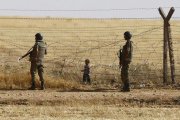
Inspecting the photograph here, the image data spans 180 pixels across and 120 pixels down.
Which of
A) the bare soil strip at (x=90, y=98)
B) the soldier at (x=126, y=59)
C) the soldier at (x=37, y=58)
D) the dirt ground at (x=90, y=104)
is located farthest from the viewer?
the soldier at (x=37, y=58)

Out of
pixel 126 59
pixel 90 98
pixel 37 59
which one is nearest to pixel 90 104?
pixel 90 98

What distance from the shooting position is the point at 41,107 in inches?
523

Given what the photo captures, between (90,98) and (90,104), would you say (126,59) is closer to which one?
(90,98)

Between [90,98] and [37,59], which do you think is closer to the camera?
[90,98]

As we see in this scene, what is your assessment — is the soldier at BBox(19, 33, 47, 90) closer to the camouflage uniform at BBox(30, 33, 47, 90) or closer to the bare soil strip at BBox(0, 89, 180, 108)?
the camouflage uniform at BBox(30, 33, 47, 90)

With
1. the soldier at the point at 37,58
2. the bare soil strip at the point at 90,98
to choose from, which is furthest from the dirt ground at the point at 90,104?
the soldier at the point at 37,58

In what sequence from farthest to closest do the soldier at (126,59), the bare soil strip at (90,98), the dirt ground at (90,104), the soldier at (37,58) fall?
the soldier at (37,58) → the soldier at (126,59) → the bare soil strip at (90,98) → the dirt ground at (90,104)

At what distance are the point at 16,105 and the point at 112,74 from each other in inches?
281

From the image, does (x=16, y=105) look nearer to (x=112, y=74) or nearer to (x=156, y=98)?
(x=156, y=98)

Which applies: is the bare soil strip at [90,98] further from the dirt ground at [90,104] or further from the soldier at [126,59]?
the soldier at [126,59]

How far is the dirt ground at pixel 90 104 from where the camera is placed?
12195 millimetres

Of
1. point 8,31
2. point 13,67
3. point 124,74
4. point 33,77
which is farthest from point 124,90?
point 8,31

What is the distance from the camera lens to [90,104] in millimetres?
13961

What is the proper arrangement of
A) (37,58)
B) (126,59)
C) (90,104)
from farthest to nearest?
(37,58), (126,59), (90,104)
